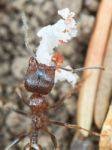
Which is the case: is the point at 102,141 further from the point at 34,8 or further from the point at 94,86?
the point at 34,8

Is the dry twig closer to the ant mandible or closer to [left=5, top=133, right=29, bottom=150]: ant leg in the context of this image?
the ant mandible

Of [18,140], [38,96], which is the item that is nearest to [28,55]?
[38,96]

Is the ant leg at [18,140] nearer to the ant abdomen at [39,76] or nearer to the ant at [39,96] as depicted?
the ant at [39,96]

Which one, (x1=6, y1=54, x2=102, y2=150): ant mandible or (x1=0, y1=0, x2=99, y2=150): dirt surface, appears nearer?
(x1=6, y1=54, x2=102, y2=150): ant mandible

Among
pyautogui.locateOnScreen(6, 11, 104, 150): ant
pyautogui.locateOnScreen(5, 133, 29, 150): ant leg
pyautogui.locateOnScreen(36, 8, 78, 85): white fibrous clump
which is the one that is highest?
pyautogui.locateOnScreen(36, 8, 78, 85): white fibrous clump

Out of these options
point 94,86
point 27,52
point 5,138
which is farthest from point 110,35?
point 5,138

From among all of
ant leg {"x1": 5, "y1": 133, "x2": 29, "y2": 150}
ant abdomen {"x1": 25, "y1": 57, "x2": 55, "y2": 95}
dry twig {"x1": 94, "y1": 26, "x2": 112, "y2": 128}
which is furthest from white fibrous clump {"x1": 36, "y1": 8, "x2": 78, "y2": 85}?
ant leg {"x1": 5, "y1": 133, "x2": 29, "y2": 150}

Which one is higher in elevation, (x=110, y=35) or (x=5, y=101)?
(x=110, y=35)
